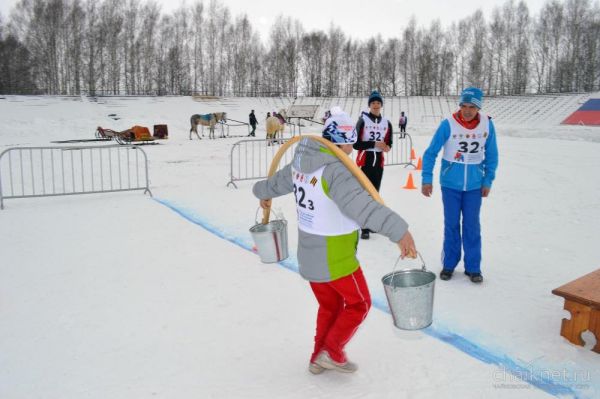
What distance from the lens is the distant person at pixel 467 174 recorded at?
4844 millimetres

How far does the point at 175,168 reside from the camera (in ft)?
46.9

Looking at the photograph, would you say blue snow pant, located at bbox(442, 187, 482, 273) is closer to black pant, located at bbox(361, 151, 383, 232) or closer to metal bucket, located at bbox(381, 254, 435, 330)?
black pant, located at bbox(361, 151, 383, 232)

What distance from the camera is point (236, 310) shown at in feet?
14.1

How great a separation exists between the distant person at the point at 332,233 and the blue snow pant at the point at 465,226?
2220 mm

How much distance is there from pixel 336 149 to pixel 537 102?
46896 millimetres

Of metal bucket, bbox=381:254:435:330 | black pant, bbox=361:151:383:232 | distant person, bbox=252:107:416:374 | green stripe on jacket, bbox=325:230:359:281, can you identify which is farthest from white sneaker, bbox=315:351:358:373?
black pant, bbox=361:151:383:232

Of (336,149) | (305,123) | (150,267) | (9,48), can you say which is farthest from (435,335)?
(9,48)

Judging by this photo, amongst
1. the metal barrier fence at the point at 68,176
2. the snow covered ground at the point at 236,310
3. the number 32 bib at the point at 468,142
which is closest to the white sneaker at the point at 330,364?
the snow covered ground at the point at 236,310

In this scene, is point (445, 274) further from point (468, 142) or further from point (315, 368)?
point (315, 368)

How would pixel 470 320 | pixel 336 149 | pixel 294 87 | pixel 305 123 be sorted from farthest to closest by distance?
pixel 294 87 → pixel 305 123 → pixel 470 320 → pixel 336 149

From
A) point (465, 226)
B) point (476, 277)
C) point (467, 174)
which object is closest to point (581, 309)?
point (476, 277)

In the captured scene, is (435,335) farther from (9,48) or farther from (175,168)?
(9,48)

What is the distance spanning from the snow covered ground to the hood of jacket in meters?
1.40

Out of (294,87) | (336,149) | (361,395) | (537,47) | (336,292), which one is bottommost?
(361,395)
